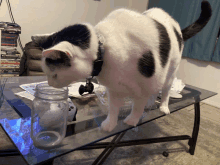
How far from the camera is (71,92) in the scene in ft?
2.94

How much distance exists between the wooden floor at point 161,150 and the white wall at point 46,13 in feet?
4.02

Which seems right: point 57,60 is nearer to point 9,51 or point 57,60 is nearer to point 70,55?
point 70,55

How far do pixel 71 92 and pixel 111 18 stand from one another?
556 mm

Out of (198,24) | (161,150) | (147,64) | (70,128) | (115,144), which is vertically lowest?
(161,150)

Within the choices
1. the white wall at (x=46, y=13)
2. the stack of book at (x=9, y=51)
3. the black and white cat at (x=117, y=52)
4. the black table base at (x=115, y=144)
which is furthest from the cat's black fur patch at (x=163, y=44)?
the stack of book at (x=9, y=51)

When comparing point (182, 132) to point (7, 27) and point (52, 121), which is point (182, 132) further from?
point (7, 27)

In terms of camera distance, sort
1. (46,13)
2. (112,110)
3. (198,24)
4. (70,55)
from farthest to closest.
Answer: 1. (46,13)
2. (198,24)
3. (112,110)
4. (70,55)

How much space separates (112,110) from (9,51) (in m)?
1.53

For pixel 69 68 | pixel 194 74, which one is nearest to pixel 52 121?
pixel 69 68

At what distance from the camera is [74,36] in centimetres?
35

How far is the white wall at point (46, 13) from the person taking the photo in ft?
5.81

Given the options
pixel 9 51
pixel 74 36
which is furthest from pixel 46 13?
pixel 74 36

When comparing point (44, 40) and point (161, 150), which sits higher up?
point (44, 40)

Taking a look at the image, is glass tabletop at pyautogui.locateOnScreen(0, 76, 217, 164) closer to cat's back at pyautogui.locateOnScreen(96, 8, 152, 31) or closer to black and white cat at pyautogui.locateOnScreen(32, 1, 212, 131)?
black and white cat at pyautogui.locateOnScreen(32, 1, 212, 131)
